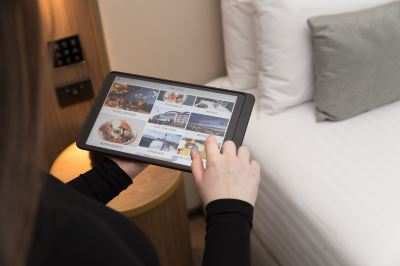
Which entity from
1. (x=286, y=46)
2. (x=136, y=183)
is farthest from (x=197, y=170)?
(x=286, y=46)

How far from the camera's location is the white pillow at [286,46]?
1.35 m

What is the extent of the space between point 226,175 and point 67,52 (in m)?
0.77

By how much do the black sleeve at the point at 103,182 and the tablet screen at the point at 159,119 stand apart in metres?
0.05

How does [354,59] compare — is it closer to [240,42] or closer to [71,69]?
[240,42]

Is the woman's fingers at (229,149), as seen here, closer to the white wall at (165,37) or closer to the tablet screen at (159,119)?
the tablet screen at (159,119)

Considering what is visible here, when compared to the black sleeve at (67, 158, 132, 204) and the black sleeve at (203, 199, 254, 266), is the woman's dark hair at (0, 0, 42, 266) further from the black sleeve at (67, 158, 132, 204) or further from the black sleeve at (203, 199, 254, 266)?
the black sleeve at (67, 158, 132, 204)

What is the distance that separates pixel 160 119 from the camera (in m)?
1.10

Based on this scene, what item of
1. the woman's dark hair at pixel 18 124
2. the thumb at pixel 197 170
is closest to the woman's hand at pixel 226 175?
the thumb at pixel 197 170

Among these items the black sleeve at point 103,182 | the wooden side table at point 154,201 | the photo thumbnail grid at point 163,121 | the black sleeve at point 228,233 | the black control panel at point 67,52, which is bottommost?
the wooden side table at point 154,201

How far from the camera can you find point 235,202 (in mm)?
798

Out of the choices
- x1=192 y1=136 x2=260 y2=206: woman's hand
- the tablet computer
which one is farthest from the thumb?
the tablet computer

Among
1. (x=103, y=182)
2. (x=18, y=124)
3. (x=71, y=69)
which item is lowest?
(x=103, y=182)

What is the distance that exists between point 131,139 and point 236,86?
2.00 feet

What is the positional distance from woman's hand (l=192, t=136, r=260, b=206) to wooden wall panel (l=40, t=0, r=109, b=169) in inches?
22.2
